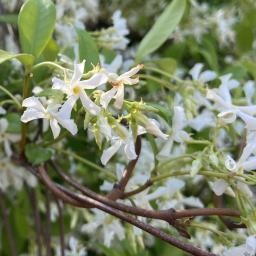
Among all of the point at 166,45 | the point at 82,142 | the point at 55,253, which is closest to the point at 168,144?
the point at 82,142

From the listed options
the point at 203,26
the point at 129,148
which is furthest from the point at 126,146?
the point at 203,26

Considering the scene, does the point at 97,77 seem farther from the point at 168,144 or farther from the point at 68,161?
the point at 68,161

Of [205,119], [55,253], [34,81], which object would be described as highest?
[34,81]

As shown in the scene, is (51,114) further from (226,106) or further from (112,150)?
(226,106)

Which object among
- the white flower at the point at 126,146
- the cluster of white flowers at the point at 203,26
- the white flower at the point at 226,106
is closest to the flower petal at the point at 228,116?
the white flower at the point at 226,106

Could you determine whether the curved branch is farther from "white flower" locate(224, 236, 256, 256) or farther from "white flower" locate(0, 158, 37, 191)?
"white flower" locate(0, 158, 37, 191)

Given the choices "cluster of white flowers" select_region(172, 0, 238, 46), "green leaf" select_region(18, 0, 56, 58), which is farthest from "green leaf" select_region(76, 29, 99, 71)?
"cluster of white flowers" select_region(172, 0, 238, 46)
